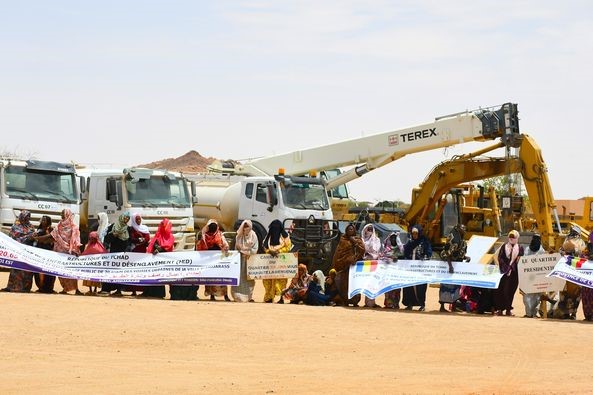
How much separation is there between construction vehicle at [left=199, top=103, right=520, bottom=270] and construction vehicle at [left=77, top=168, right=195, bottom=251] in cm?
215

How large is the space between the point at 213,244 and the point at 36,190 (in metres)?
6.67

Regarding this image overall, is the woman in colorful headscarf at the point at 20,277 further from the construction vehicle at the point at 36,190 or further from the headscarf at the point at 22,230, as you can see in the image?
the construction vehicle at the point at 36,190

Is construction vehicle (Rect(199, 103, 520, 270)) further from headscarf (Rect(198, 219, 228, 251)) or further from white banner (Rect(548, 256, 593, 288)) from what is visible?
white banner (Rect(548, 256, 593, 288))

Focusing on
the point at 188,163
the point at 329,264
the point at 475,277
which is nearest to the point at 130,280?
the point at 475,277

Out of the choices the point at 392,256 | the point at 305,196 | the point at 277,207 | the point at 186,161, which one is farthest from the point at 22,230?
the point at 186,161

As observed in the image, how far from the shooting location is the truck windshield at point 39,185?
26.9 metres

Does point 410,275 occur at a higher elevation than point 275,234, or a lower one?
lower

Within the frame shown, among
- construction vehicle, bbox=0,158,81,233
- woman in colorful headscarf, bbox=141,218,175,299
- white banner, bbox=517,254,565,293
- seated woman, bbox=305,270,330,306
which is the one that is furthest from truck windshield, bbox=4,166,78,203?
white banner, bbox=517,254,565,293

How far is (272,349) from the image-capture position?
1573cm

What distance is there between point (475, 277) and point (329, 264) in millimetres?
8524

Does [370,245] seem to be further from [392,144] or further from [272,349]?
[392,144]

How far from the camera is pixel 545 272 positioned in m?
20.1

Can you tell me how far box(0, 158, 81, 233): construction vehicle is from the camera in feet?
87.5

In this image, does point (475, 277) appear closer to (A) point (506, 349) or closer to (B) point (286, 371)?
(A) point (506, 349)
